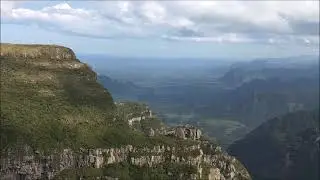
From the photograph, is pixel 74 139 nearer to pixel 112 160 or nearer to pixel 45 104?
pixel 112 160

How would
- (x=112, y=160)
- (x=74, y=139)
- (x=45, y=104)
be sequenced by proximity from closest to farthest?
(x=74, y=139), (x=112, y=160), (x=45, y=104)

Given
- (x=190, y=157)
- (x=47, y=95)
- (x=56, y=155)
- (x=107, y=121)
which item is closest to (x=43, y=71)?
(x=47, y=95)

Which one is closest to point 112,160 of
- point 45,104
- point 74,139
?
point 74,139

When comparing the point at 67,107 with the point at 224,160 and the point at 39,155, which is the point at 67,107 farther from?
the point at 224,160

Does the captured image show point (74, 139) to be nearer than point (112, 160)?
Yes

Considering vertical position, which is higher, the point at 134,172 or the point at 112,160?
the point at 112,160

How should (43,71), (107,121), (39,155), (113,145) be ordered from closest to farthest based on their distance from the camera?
1. (39,155)
2. (113,145)
3. (107,121)
4. (43,71)

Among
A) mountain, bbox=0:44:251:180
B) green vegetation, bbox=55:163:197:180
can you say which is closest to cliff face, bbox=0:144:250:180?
mountain, bbox=0:44:251:180

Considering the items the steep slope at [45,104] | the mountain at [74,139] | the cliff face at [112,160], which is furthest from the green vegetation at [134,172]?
the steep slope at [45,104]
